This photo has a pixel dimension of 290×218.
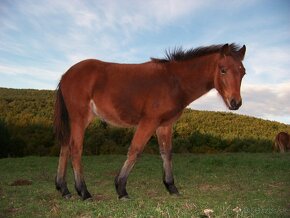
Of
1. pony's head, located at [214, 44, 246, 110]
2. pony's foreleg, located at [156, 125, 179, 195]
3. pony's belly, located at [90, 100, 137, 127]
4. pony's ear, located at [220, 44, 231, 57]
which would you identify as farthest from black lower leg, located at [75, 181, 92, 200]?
pony's ear, located at [220, 44, 231, 57]

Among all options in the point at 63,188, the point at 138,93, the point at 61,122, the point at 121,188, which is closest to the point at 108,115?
the point at 138,93

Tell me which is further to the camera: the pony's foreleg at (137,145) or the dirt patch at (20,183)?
the dirt patch at (20,183)

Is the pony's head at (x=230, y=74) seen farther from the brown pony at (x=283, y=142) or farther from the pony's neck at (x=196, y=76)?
the brown pony at (x=283, y=142)

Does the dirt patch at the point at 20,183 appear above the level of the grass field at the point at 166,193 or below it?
below

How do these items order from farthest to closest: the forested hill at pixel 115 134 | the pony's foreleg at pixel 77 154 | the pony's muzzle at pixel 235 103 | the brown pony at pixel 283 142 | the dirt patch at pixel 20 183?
the brown pony at pixel 283 142 < the forested hill at pixel 115 134 < the dirt patch at pixel 20 183 < the pony's foreleg at pixel 77 154 < the pony's muzzle at pixel 235 103

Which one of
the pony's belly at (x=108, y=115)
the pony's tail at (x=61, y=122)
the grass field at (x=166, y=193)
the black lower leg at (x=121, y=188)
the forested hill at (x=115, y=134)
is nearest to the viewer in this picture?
the grass field at (x=166, y=193)

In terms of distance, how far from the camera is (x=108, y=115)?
7.40 meters

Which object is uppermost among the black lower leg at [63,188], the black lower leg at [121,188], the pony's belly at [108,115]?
the pony's belly at [108,115]

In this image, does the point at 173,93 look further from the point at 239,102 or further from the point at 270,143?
the point at 270,143

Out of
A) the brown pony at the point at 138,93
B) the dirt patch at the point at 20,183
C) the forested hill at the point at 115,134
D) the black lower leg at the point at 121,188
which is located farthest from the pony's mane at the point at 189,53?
the forested hill at the point at 115,134

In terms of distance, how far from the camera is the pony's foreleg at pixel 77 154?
7.19 meters

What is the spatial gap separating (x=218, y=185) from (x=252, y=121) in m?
34.5

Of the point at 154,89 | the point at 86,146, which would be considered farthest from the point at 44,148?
the point at 154,89

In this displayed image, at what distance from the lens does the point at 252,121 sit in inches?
1671
